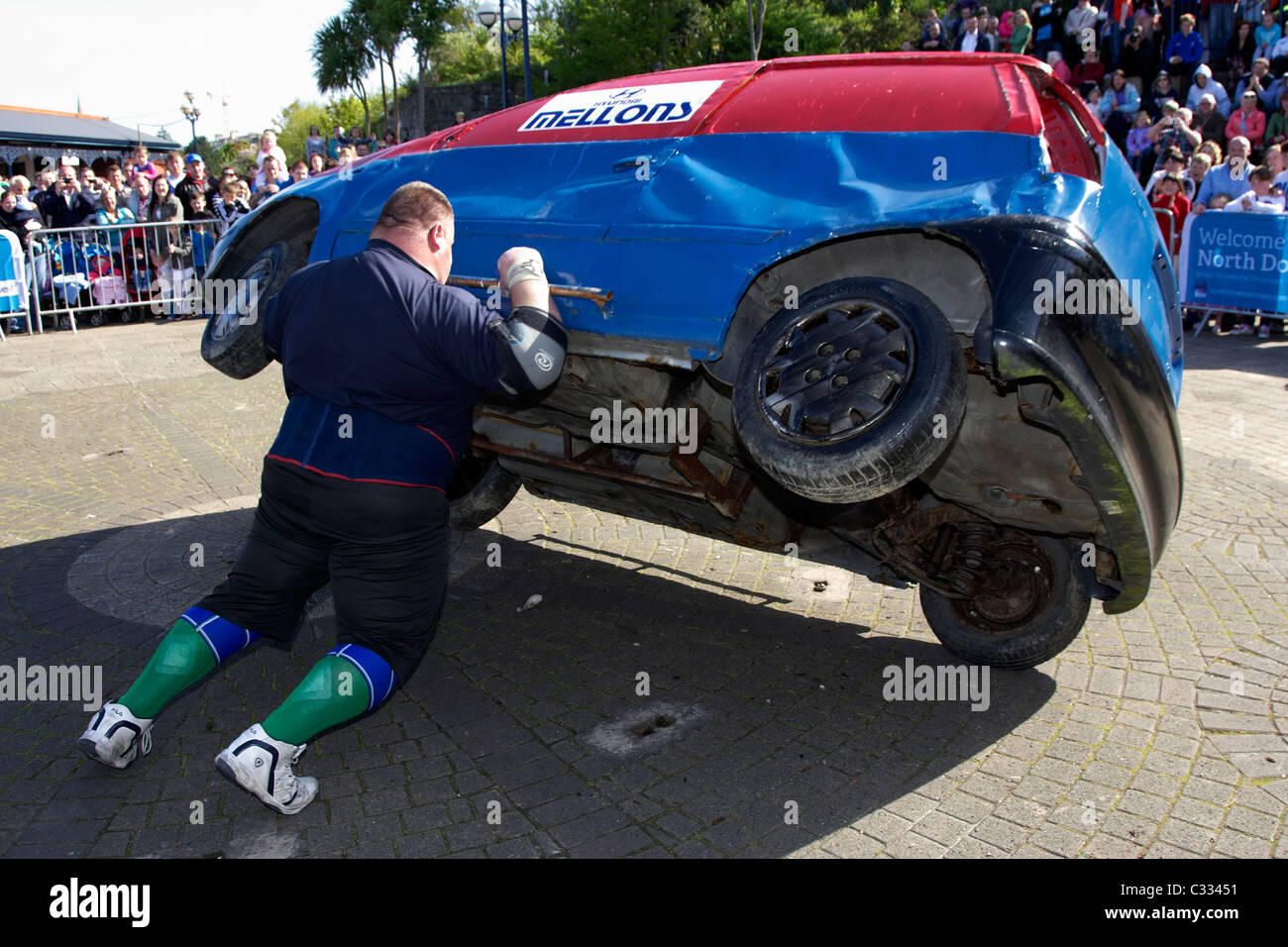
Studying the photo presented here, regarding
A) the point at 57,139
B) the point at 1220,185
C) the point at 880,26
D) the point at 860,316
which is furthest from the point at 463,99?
the point at 860,316

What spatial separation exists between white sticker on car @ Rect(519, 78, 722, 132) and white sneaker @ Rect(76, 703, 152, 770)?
2702mm

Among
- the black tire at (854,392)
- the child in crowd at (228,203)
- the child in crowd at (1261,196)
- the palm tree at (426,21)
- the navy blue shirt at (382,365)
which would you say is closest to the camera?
the black tire at (854,392)

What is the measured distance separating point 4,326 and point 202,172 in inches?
137

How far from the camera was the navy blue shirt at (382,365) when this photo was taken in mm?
3180

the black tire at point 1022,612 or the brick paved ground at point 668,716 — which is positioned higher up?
the black tire at point 1022,612

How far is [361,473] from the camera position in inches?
128

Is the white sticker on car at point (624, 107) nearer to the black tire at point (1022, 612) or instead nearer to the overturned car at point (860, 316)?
the overturned car at point (860, 316)

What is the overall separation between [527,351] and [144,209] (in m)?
12.9

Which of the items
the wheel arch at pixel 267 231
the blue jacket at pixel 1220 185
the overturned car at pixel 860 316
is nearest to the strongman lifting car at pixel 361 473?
the overturned car at pixel 860 316

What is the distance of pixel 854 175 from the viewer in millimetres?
3238

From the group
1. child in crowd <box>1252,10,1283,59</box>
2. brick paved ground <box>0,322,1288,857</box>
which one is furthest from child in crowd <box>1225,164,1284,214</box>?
brick paved ground <box>0,322,1288,857</box>

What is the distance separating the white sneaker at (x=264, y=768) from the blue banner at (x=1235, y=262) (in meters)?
10.7

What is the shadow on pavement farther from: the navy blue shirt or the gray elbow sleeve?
the gray elbow sleeve

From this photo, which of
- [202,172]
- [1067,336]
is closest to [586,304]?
[1067,336]
